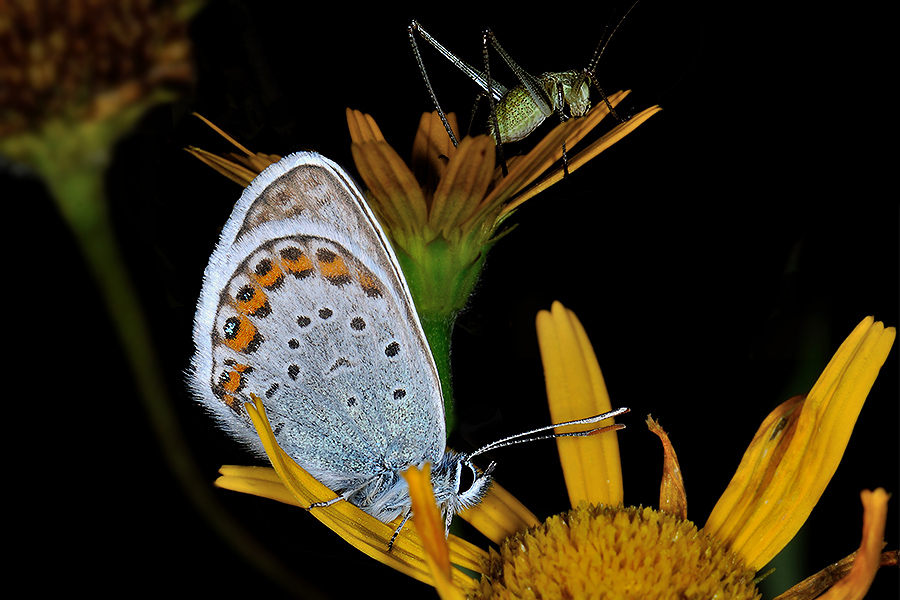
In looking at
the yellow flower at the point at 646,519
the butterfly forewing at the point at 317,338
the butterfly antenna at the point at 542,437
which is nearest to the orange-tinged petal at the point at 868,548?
the yellow flower at the point at 646,519

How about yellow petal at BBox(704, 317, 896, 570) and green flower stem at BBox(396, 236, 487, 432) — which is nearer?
yellow petal at BBox(704, 317, 896, 570)

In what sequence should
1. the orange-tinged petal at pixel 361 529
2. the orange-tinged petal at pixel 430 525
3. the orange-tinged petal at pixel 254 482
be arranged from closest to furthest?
1. the orange-tinged petal at pixel 430 525
2. the orange-tinged petal at pixel 361 529
3. the orange-tinged petal at pixel 254 482

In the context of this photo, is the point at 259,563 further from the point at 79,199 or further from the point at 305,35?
the point at 305,35

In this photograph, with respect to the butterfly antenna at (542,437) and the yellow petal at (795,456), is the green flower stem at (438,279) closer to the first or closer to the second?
the butterfly antenna at (542,437)

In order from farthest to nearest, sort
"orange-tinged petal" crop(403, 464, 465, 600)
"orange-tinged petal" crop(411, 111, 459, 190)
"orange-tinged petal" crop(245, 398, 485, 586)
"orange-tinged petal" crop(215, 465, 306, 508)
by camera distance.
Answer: "orange-tinged petal" crop(411, 111, 459, 190), "orange-tinged petal" crop(215, 465, 306, 508), "orange-tinged petal" crop(245, 398, 485, 586), "orange-tinged petal" crop(403, 464, 465, 600)

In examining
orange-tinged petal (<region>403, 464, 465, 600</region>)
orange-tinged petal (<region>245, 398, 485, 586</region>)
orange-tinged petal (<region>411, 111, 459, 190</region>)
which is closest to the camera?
orange-tinged petal (<region>403, 464, 465, 600</region>)

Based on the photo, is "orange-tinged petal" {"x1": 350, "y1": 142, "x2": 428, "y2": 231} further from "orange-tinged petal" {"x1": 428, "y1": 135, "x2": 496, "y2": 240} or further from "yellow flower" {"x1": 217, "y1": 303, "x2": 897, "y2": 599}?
"yellow flower" {"x1": 217, "y1": 303, "x2": 897, "y2": 599}

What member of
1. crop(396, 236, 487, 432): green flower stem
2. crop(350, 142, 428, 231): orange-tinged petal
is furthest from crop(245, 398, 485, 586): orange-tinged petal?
crop(350, 142, 428, 231): orange-tinged petal
